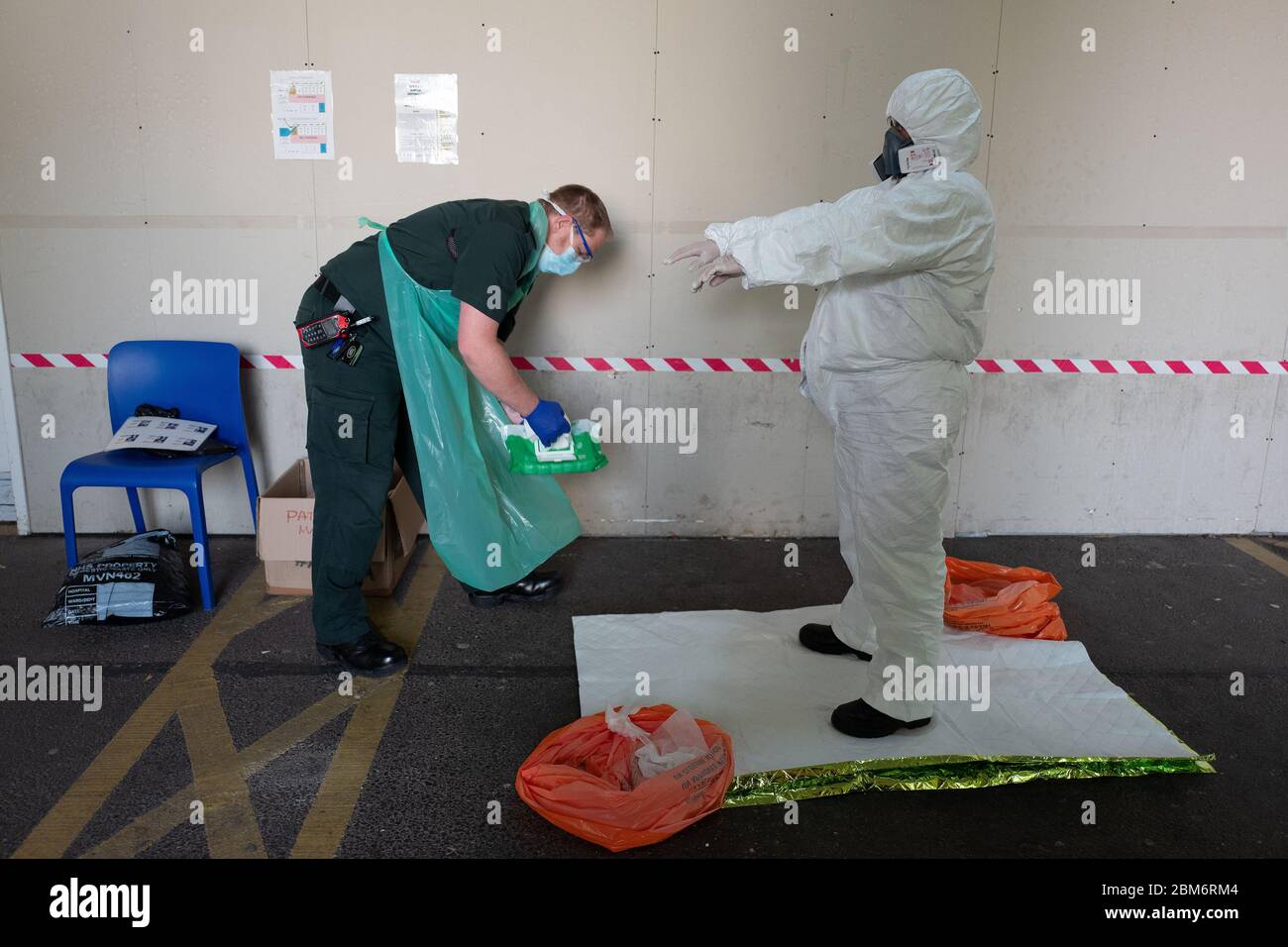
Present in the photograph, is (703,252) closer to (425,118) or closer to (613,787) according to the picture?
(613,787)

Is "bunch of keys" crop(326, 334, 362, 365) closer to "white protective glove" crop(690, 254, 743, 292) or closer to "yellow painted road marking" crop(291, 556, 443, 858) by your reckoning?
"yellow painted road marking" crop(291, 556, 443, 858)

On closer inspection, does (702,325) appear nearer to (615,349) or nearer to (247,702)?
(615,349)

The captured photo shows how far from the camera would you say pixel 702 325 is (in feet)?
12.9

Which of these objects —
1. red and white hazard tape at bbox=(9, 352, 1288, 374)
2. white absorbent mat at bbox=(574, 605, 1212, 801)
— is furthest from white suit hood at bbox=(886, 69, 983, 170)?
red and white hazard tape at bbox=(9, 352, 1288, 374)

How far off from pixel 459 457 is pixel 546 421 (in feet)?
0.95

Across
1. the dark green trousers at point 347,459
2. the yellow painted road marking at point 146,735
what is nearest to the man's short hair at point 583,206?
the dark green trousers at point 347,459

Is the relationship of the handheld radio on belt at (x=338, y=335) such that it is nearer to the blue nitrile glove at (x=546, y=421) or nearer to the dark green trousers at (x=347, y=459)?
the dark green trousers at (x=347, y=459)

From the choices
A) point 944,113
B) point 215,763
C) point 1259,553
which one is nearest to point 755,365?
point 944,113

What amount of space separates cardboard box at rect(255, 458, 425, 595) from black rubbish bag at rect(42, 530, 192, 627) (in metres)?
0.31

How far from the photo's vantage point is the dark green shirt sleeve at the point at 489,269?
2.57m

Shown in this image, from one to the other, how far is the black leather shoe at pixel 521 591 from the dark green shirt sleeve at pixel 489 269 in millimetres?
1177

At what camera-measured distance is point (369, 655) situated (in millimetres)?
2883

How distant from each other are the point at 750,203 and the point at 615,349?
81cm
